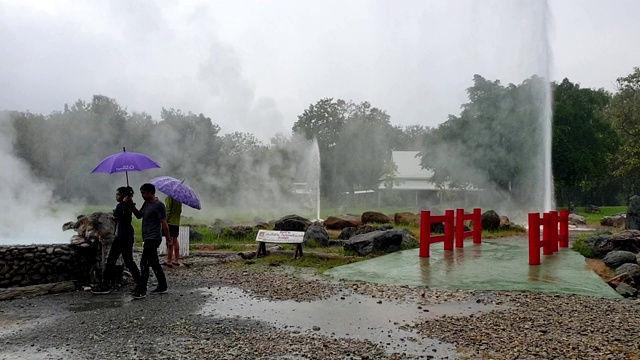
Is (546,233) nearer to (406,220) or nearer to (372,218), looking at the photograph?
(372,218)

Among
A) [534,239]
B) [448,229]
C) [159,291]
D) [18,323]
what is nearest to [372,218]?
[448,229]

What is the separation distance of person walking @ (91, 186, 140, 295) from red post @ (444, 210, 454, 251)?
22.2 ft

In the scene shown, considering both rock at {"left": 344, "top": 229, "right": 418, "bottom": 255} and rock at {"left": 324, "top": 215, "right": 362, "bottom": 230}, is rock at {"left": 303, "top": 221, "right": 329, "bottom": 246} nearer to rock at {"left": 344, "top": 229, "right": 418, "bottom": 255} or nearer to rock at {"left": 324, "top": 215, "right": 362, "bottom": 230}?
rock at {"left": 344, "top": 229, "right": 418, "bottom": 255}

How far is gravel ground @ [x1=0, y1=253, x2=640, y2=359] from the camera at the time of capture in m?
5.48

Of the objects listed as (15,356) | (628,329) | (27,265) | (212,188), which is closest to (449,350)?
(628,329)

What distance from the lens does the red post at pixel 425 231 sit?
1162cm

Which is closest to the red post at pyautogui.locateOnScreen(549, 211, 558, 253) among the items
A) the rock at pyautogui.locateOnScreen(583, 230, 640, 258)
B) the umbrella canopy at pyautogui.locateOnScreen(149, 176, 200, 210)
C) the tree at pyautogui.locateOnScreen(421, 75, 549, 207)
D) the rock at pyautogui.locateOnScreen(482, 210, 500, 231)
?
the rock at pyautogui.locateOnScreen(583, 230, 640, 258)

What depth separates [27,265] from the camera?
8.80 meters

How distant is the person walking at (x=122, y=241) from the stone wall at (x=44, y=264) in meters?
0.69

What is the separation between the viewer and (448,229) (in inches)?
502

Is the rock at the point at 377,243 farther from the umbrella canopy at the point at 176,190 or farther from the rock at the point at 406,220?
the rock at the point at 406,220

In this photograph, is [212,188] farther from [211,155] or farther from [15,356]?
[15,356]

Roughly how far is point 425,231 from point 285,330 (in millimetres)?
5884

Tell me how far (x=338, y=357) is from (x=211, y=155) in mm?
23674
